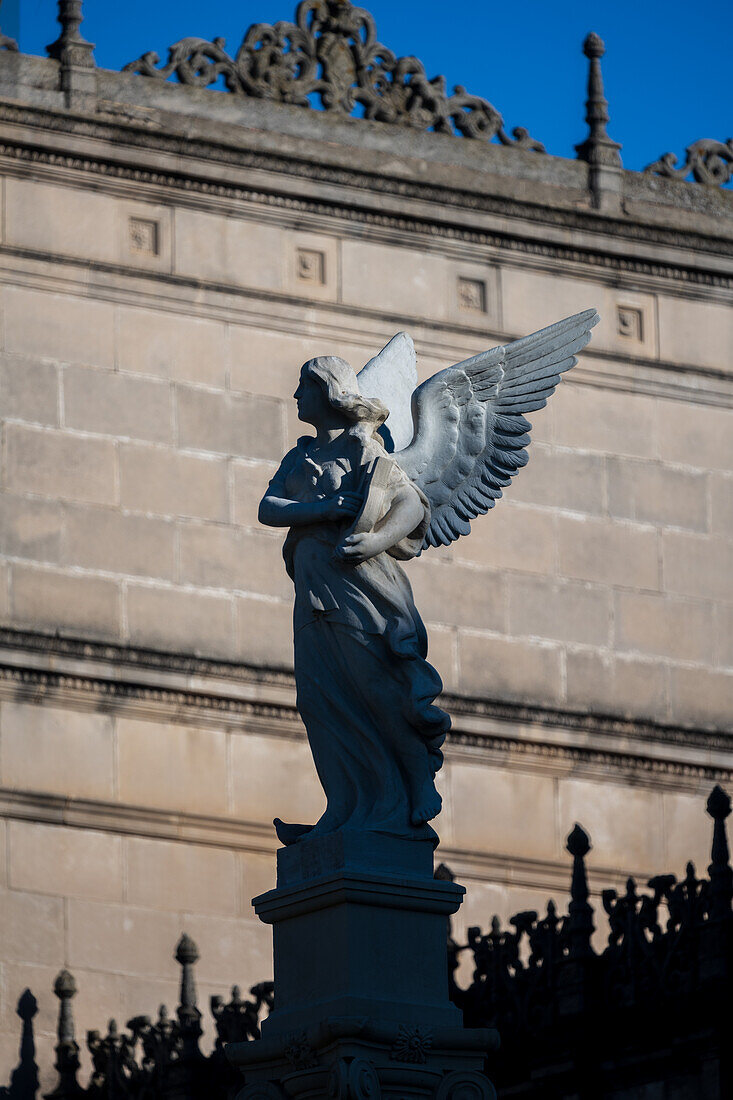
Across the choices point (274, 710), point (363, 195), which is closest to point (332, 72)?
point (363, 195)

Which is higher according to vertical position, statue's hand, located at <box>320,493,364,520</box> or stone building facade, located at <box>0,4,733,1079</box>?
stone building facade, located at <box>0,4,733,1079</box>

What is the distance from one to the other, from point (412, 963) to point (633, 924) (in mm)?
4240

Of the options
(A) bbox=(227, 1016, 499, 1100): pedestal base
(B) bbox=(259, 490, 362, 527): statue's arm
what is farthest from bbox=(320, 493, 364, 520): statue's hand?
(A) bbox=(227, 1016, 499, 1100): pedestal base

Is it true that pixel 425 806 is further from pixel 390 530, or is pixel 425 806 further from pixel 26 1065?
pixel 26 1065

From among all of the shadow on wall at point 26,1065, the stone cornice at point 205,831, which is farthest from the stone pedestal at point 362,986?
the stone cornice at point 205,831

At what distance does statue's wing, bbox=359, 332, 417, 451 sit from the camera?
47.6ft

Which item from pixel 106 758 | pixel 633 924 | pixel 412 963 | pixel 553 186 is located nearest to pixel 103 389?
pixel 106 758

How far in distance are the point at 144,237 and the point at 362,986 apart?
11909 mm

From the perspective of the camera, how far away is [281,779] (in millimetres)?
22922

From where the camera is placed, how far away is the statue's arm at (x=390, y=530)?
13477mm

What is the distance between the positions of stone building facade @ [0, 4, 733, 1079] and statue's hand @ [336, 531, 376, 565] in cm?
886

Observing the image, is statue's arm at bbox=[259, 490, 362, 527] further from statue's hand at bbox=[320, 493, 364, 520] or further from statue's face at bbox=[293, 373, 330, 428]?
statue's face at bbox=[293, 373, 330, 428]

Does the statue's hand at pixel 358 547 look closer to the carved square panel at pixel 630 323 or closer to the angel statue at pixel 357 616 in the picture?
the angel statue at pixel 357 616

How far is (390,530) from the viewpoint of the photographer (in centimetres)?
1362
